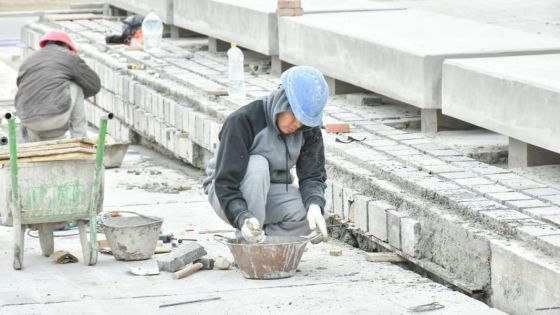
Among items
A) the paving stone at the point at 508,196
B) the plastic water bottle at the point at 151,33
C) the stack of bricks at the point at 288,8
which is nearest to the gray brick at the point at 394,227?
the paving stone at the point at 508,196

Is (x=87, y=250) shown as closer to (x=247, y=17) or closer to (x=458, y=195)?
(x=458, y=195)

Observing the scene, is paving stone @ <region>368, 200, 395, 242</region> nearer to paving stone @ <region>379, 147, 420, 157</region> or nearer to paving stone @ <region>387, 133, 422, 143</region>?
paving stone @ <region>379, 147, 420, 157</region>

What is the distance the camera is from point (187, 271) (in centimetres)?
757

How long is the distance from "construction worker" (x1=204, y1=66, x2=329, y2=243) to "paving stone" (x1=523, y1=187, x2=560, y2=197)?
1160mm

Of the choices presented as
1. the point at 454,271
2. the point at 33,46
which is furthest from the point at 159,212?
the point at 33,46

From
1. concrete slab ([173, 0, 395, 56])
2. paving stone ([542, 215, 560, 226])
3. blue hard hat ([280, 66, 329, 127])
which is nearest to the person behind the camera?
paving stone ([542, 215, 560, 226])

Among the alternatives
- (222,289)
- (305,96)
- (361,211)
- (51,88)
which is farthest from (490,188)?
(51,88)

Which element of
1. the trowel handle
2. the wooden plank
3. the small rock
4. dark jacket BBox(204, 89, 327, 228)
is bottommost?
the small rock

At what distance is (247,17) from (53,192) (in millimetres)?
5377

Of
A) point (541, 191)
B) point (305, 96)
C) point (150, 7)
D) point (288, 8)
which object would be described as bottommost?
point (150, 7)

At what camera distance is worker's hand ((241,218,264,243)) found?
23.9 feet

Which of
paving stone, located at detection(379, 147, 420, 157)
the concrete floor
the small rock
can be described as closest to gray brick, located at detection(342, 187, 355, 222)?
the concrete floor

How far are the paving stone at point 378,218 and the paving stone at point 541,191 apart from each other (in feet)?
2.63

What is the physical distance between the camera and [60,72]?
422 inches
